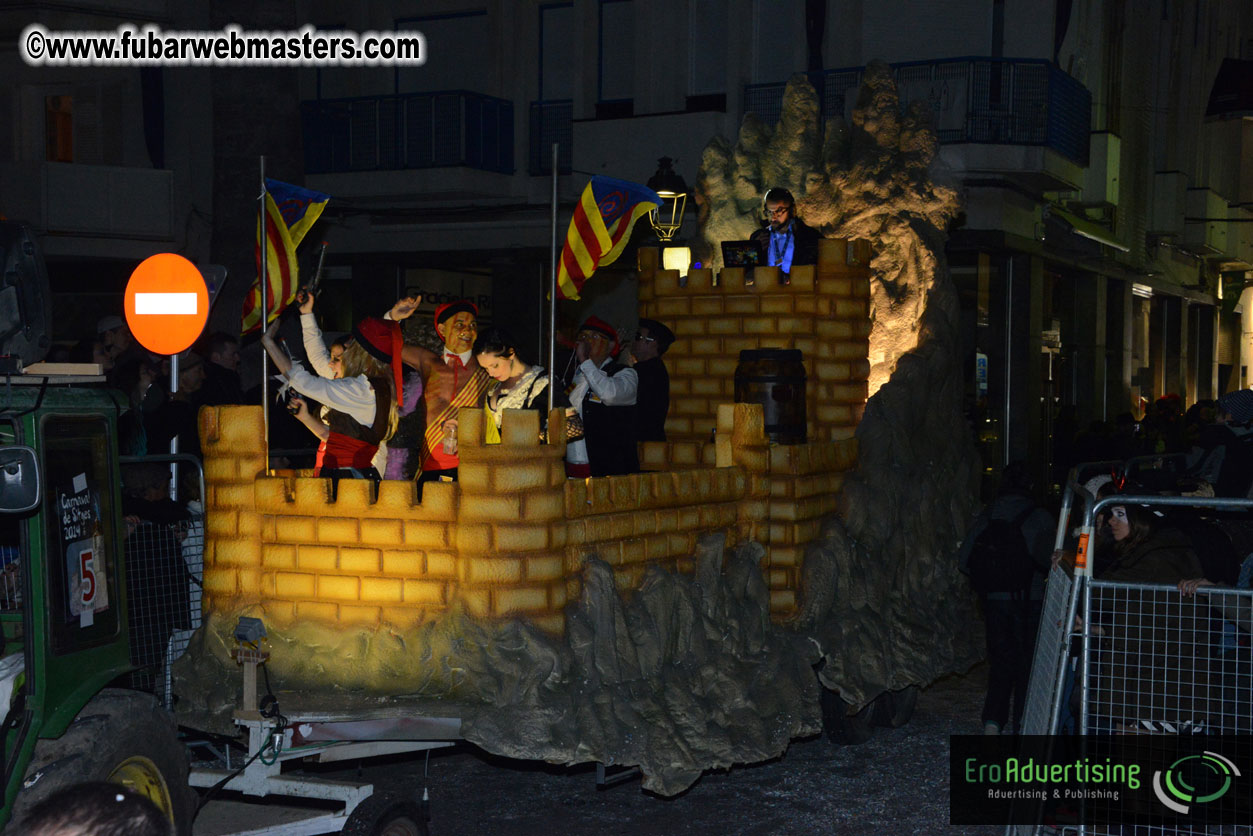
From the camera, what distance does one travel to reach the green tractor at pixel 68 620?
4785 mm

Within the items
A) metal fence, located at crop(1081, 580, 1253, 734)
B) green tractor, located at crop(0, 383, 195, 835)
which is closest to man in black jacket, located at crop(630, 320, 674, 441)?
metal fence, located at crop(1081, 580, 1253, 734)

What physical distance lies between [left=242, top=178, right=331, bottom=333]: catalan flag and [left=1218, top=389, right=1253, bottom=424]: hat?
653 cm

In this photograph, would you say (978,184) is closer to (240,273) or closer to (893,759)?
(240,273)

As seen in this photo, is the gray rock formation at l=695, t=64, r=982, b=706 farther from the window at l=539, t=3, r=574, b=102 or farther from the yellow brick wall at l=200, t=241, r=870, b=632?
Answer: the window at l=539, t=3, r=574, b=102

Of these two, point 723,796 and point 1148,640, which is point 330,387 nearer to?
point 723,796

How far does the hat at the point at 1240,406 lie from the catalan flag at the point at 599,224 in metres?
4.47

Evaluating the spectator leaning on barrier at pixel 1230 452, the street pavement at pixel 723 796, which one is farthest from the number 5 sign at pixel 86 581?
the spectator leaning on barrier at pixel 1230 452

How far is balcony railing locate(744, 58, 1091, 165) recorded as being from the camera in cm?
1983

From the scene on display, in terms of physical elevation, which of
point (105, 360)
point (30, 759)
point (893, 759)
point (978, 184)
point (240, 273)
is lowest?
point (893, 759)

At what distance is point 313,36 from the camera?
21.9 meters

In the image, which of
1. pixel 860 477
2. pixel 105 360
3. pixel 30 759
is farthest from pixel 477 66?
pixel 30 759

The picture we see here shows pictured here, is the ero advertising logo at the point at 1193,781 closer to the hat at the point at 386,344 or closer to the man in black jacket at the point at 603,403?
the man in black jacket at the point at 603,403

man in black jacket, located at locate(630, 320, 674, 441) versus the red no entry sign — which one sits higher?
the red no entry sign

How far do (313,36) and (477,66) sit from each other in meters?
3.04
